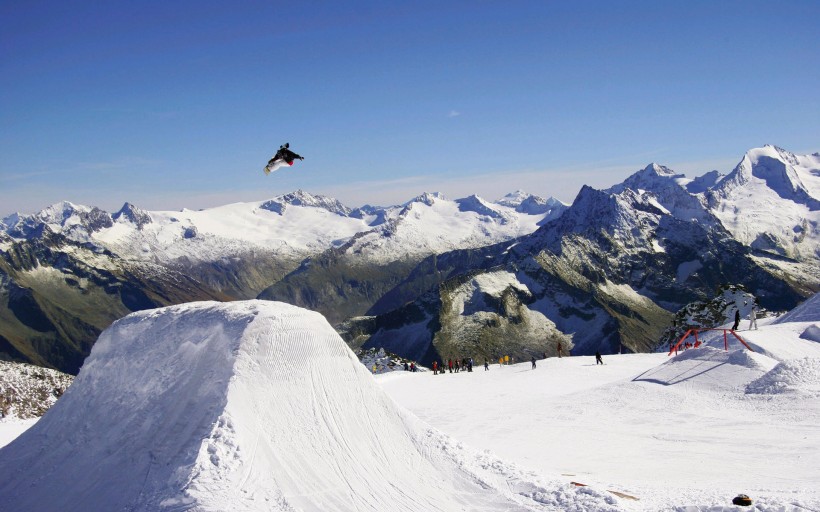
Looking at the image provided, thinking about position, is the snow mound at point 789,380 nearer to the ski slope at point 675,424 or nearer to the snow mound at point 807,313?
the ski slope at point 675,424

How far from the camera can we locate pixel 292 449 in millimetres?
17797

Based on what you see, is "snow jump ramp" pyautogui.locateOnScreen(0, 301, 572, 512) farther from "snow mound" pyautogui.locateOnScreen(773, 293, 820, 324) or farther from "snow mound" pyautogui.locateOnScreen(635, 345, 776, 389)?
"snow mound" pyautogui.locateOnScreen(773, 293, 820, 324)

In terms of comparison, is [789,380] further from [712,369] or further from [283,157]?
[283,157]

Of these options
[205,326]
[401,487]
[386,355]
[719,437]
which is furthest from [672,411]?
[386,355]

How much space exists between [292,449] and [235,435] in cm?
179

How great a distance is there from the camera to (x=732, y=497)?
16625 mm

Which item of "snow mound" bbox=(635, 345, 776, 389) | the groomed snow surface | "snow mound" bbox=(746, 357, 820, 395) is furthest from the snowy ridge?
"snow mound" bbox=(746, 357, 820, 395)

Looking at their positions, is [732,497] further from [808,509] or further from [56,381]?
[56,381]

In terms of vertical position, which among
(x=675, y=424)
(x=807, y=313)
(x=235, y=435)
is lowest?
(x=675, y=424)

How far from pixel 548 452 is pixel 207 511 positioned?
15784 millimetres

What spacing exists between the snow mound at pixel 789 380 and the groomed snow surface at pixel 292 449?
4026 mm

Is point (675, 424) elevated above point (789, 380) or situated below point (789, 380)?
below

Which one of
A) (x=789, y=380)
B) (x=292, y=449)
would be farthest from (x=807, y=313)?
(x=292, y=449)

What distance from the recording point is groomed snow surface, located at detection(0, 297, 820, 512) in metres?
16.5
